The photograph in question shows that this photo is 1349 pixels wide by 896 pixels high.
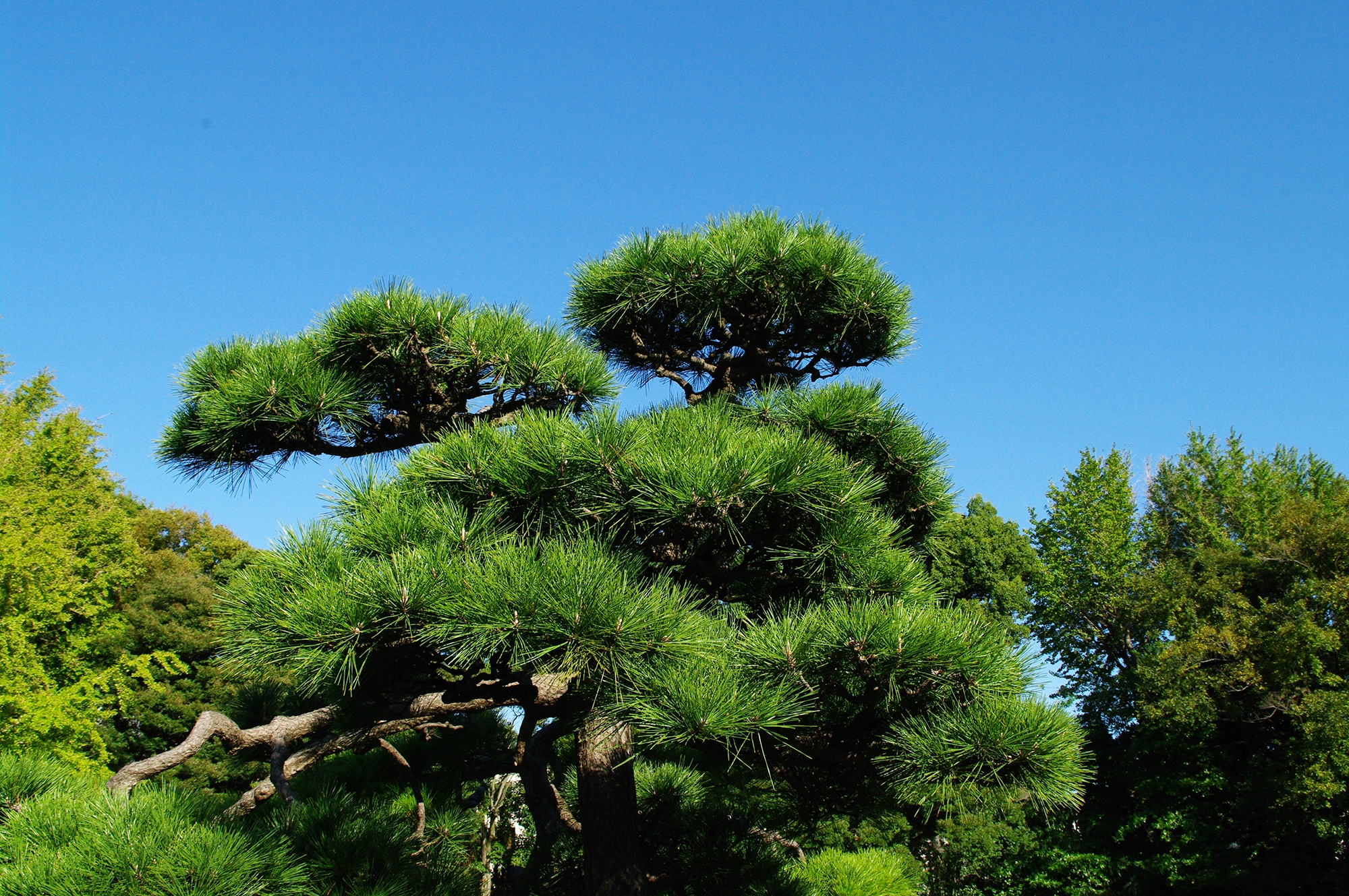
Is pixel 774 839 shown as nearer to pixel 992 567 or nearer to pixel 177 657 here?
pixel 177 657

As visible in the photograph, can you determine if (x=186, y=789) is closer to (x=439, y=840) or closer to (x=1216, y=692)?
(x=439, y=840)

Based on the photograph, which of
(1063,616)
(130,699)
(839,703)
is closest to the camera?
(839,703)

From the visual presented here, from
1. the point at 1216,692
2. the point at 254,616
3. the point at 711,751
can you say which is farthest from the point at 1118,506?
the point at 254,616

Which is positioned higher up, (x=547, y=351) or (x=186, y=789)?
(x=547, y=351)

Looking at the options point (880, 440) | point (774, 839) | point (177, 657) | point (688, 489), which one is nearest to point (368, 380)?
point (688, 489)

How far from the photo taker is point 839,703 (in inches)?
106

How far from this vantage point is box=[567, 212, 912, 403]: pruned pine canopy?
3602mm

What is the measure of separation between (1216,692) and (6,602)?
1574 centimetres

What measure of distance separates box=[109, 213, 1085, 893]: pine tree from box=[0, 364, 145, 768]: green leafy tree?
7.73m

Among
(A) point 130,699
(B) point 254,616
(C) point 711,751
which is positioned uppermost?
(A) point 130,699

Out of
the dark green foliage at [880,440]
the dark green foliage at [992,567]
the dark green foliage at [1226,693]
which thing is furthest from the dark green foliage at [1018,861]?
the dark green foliage at [880,440]

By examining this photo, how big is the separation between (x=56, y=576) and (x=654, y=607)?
10.6 m

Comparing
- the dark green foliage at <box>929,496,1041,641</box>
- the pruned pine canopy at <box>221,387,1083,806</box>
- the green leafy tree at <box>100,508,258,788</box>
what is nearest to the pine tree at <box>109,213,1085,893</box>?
the pruned pine canopy at <box>221,387,1083,806</box>

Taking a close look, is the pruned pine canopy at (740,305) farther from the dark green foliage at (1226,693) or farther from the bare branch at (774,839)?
the dark green foliage at (1226,693)
